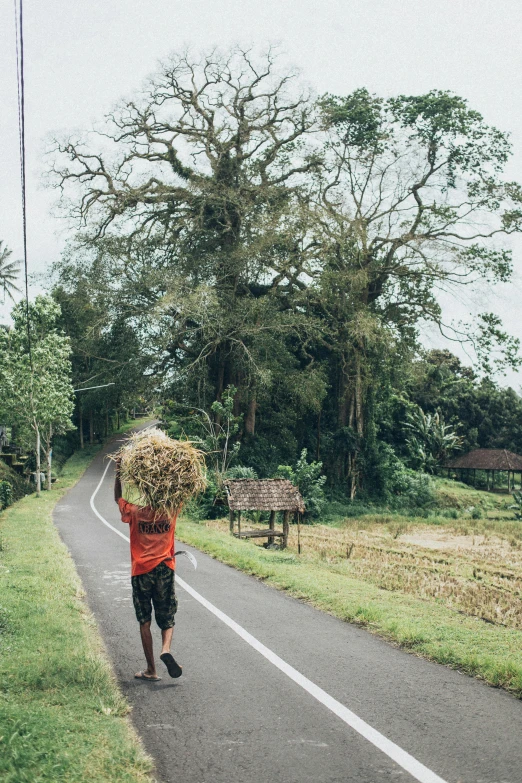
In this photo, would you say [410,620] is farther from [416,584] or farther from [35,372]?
[35,372]

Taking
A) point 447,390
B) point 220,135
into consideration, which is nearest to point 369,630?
point 220,135

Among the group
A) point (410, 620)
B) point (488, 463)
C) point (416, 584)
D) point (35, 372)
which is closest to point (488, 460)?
point (488, 463)

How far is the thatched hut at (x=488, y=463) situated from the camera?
5062 cm

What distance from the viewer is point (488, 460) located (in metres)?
52.0

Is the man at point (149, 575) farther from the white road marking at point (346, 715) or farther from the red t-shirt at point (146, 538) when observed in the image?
the white road marking at point (346, 715)

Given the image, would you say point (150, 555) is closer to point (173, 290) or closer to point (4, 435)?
point (173, 290)

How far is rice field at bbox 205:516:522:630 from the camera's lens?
40.3ft

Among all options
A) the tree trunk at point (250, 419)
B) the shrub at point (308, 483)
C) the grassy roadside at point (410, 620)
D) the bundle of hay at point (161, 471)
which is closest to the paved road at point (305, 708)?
the grassy roadside at point (410, 620)

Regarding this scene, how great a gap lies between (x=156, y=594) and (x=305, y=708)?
1682 millimetres

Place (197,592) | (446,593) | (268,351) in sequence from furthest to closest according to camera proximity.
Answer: (268,351)
(446,593)
(197,592)

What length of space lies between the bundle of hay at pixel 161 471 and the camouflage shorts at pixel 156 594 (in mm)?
549

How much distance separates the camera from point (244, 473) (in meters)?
30.0

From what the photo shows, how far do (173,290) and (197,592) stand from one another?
23.9 m

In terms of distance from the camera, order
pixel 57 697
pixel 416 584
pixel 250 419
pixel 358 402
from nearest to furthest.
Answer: pixel 57 697 → pixel 416 584 → pixel 250 419 → pixel 358 402
